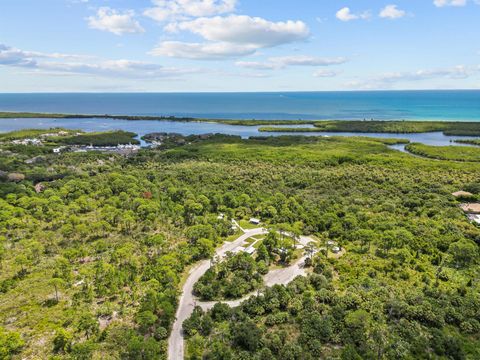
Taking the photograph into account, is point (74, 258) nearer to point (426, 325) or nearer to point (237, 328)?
point (237, 328)

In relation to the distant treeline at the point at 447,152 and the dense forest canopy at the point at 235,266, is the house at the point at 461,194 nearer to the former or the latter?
the dense forest canopy at the point at 235,266

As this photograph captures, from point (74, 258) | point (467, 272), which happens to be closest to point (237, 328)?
point (74, 258)

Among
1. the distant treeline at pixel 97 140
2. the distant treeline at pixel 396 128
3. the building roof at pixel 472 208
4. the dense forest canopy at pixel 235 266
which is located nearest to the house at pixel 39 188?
the dense forest canopy at pixel 235 266

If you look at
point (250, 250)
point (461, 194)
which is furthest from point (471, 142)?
point (250, 250)

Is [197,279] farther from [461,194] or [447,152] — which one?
[447,152]

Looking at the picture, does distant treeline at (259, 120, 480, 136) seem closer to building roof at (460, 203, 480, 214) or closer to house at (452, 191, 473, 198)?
house at (452, 191, 473, 198)

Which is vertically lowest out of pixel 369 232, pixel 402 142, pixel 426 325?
pixel 426 325
